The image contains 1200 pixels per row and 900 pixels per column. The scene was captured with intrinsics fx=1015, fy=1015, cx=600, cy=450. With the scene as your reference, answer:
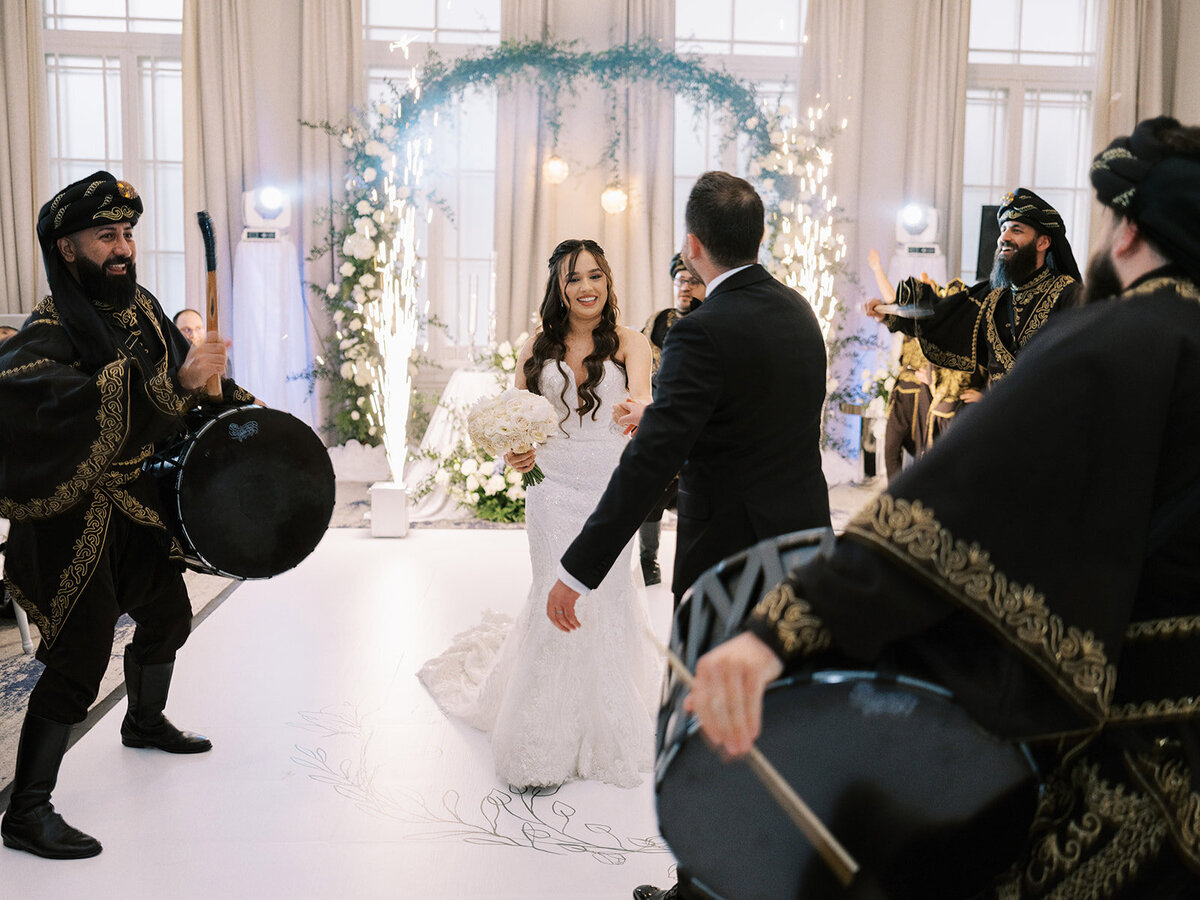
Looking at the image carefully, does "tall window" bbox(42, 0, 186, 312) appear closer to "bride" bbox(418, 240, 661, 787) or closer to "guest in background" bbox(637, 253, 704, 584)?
"guest in background" bbox(637, 253, 704, 584)

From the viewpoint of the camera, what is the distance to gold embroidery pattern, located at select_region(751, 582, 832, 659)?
1.23m

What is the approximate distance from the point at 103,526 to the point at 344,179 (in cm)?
749

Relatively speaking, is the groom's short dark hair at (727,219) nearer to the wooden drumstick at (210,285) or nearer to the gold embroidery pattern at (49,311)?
the wooden drumstick at (210,285)

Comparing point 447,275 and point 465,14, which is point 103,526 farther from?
point 465,14

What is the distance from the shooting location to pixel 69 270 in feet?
10.3

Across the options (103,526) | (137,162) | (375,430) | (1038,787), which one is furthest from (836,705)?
(137,162)

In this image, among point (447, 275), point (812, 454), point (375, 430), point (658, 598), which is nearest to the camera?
point (812, 454)

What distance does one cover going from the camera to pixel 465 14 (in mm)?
10164

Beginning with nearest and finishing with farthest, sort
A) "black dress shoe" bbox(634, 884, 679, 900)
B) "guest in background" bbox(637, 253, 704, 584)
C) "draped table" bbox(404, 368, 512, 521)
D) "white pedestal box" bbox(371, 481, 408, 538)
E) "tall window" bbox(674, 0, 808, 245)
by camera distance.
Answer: "black dress shoe" bbox(634, 884, 679, 900) < "guest in background" bbox(637, 253, 704, 584) < "white pedestal box" bbox(371, 481, 408, 538) < "draped table" bbox(404, 368, 512, 521) < "tall window" bbox(674, 0, 808, 245)

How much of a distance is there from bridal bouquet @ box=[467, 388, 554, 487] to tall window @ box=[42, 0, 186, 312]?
318 inches

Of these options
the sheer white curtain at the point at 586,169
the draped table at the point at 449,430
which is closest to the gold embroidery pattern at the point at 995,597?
the draped table at the point at 449,430

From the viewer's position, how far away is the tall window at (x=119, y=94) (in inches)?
399

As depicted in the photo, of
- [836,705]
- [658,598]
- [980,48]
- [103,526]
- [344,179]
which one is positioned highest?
[980,48]

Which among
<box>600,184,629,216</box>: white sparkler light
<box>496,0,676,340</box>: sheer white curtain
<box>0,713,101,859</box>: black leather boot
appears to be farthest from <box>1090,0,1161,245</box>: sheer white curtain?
<box>0,713,101,859</box>: black leather boot
